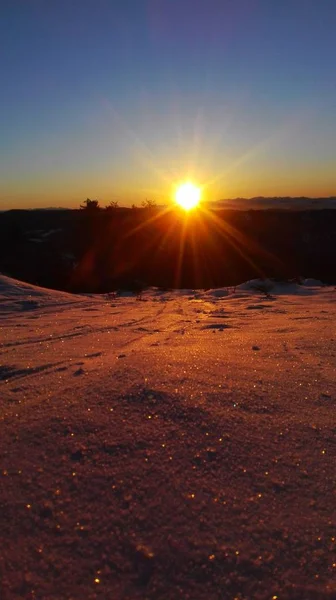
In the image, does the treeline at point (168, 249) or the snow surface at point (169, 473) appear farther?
the treeline at point (168, 249)

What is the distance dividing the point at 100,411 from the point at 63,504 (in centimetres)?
63

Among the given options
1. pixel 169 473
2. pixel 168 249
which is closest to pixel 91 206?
pixel 168 249

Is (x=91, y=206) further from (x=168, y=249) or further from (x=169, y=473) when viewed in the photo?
(x=169, y=473)

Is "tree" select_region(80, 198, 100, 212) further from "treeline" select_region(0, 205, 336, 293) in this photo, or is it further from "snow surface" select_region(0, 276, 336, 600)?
"snow surface" select_region(0, 276, 336, 600)

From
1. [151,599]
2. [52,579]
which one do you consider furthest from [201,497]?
[52,579]

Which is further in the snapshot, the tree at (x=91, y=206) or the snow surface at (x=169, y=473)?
the tree at (x=91, y=206)

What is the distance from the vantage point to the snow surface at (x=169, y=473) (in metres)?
1.25

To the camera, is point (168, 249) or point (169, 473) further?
point (168, 249)

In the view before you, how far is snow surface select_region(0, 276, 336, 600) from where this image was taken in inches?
49.1

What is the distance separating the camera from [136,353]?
3.15m

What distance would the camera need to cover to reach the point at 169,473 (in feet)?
5.37

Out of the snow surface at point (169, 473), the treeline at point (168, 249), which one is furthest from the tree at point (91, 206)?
the snow surface at point (169, 473)

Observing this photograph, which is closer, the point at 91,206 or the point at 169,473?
the point at 169,473

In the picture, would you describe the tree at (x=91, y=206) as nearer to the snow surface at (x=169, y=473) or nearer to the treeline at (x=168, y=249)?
the treeline at (x=168, y=249)
